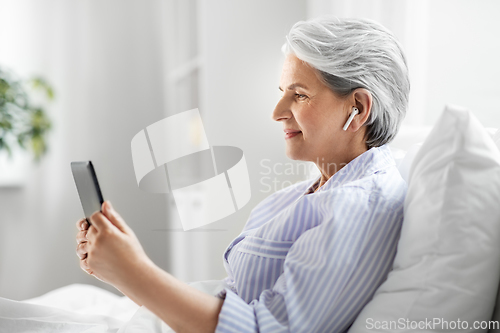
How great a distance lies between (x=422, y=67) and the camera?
1457 mm

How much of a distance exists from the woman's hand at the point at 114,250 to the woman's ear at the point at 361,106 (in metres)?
0.52

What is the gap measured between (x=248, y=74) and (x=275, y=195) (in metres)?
0.88

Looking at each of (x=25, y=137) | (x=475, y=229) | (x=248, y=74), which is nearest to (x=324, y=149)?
(x=475, y=229)

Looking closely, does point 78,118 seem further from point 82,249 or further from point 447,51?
point 447,51

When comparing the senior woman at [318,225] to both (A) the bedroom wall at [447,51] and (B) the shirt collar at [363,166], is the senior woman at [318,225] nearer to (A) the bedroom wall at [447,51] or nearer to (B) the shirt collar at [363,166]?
(B) the shirt collar at [363,166]

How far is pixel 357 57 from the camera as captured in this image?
2.82 feet

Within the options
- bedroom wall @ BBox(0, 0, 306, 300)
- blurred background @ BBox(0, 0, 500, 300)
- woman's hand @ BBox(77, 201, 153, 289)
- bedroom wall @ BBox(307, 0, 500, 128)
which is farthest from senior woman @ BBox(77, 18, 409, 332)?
bedroom wall @ BBox(0, 0, 306, 300)

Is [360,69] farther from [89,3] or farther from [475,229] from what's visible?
[89,3]

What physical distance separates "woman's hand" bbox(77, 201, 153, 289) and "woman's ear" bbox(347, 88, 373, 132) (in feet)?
1.71

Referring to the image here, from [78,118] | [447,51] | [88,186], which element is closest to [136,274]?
[88,186]

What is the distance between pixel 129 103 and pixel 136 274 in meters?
2.42

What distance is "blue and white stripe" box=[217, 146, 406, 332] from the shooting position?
0.68 m

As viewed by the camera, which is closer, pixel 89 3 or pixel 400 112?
pixel 400 112

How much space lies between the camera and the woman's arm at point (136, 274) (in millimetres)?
617
